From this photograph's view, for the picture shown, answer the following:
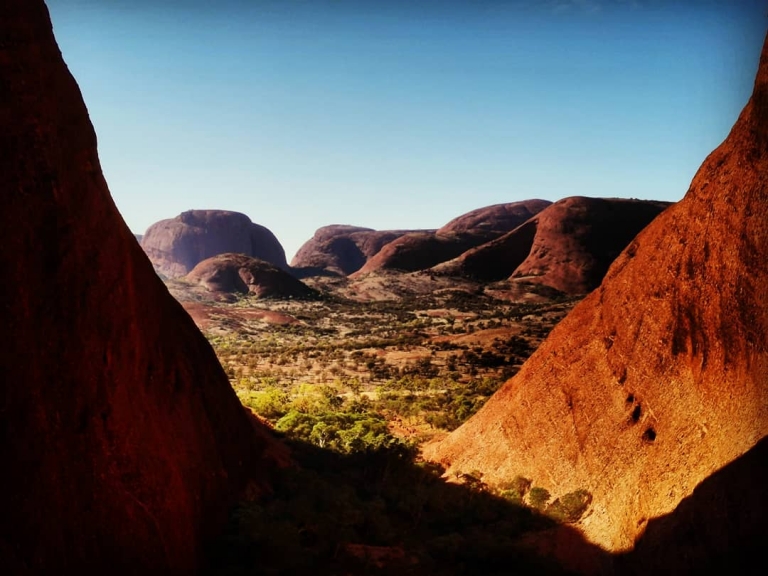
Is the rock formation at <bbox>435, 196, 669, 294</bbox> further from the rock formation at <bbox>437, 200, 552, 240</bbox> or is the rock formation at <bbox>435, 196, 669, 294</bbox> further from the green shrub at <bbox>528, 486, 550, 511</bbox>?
the green shrub at <bbox>528, 486, 550, 511</bbox>

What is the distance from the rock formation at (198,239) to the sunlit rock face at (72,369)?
359 ft

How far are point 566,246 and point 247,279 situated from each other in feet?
165

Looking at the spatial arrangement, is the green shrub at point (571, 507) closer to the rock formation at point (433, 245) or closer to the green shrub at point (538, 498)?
the green shrub at point (538, 498)

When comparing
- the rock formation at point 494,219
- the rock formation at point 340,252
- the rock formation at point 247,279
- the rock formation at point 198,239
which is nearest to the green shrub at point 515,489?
the rock formation at point 247,279

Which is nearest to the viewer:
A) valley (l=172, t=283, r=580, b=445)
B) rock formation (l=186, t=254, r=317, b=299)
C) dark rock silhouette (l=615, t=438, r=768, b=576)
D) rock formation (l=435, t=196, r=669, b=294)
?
dark rock silhouette (l=615, t=438, r=768, b=576)

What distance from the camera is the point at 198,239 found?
387 feet

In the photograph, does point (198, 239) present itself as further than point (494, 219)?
No

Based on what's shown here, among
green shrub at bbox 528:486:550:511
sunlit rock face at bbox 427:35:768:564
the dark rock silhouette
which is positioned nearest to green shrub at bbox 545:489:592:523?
sunlit rock face at bbox 427:35:768:564

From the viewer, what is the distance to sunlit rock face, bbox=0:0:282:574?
211 inches

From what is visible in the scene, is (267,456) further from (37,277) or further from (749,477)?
(749,477)

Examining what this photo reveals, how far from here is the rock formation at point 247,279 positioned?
263ft

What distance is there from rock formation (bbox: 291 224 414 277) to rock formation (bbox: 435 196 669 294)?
4364cm

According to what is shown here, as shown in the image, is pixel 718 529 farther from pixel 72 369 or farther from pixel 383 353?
pixel 383 353

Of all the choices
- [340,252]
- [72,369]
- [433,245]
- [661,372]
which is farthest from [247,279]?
[72,369]
